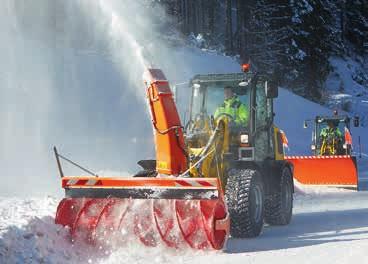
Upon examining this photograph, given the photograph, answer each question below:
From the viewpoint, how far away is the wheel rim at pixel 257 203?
8.11 metres

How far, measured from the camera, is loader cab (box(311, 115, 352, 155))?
696 inches

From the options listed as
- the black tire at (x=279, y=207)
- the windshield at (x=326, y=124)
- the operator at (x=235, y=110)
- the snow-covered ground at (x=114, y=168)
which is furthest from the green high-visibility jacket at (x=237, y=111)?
the windshield at (x=326, y=124)

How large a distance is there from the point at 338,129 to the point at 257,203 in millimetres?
10927

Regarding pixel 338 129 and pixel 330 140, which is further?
pixel 338 129

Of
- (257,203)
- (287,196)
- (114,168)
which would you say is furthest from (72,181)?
(114,168)

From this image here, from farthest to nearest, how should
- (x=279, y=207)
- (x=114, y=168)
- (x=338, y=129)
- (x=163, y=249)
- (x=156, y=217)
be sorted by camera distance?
(x=338, y=129) < (x=114, y=168) < (x=279, y=207) < (x=156, y=217) < (x=163, y=249)

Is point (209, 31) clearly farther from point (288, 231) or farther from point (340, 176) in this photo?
point (288, 231)

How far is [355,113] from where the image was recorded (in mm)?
40188

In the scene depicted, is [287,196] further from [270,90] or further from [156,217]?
[156,217]

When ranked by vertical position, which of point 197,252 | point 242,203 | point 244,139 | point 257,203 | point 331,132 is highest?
point 244,139

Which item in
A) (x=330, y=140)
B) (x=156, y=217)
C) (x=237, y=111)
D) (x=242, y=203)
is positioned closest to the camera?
(x=156, y=217)

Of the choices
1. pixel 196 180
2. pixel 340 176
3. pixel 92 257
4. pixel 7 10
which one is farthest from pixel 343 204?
pixel 7 10

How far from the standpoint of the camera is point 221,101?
30.1 ft

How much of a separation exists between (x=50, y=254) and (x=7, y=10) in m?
21.8
